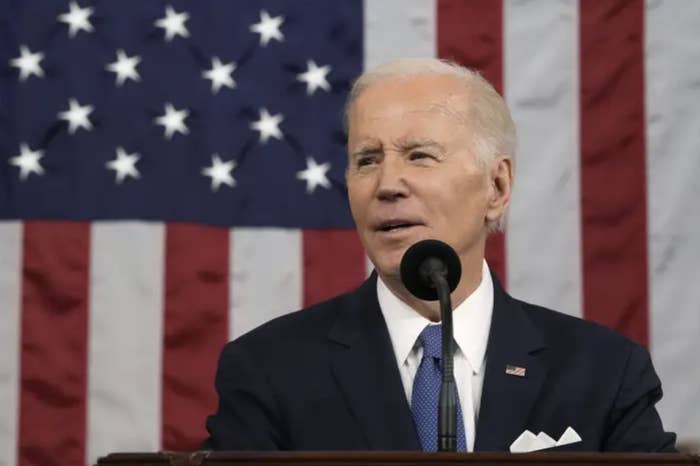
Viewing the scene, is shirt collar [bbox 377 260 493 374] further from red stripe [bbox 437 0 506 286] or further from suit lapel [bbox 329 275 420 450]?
red stripe [bbox 437 0 506 286]

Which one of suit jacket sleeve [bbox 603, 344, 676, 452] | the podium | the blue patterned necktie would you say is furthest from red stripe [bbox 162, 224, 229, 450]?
the podium

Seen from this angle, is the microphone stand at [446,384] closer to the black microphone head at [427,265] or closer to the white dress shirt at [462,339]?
the black microphone head at [427,265]

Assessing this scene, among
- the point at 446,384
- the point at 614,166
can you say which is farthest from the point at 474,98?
the point at 614,166

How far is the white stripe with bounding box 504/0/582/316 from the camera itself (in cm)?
371

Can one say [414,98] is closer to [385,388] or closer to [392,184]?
[392,184]

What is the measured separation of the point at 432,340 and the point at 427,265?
46 centimetres

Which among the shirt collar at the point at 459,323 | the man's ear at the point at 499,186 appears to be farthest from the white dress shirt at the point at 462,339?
the man's ear at the point at 499,186

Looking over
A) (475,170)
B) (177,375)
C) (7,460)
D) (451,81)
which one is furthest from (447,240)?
(7,460)

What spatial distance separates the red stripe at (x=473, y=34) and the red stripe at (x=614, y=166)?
0.24 metres

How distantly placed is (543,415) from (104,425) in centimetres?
154

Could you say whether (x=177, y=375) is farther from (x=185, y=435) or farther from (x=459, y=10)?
(x=459, y=10)

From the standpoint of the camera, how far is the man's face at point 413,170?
240 centimetres

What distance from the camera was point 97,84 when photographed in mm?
3605

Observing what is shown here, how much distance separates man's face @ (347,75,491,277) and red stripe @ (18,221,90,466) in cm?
131
